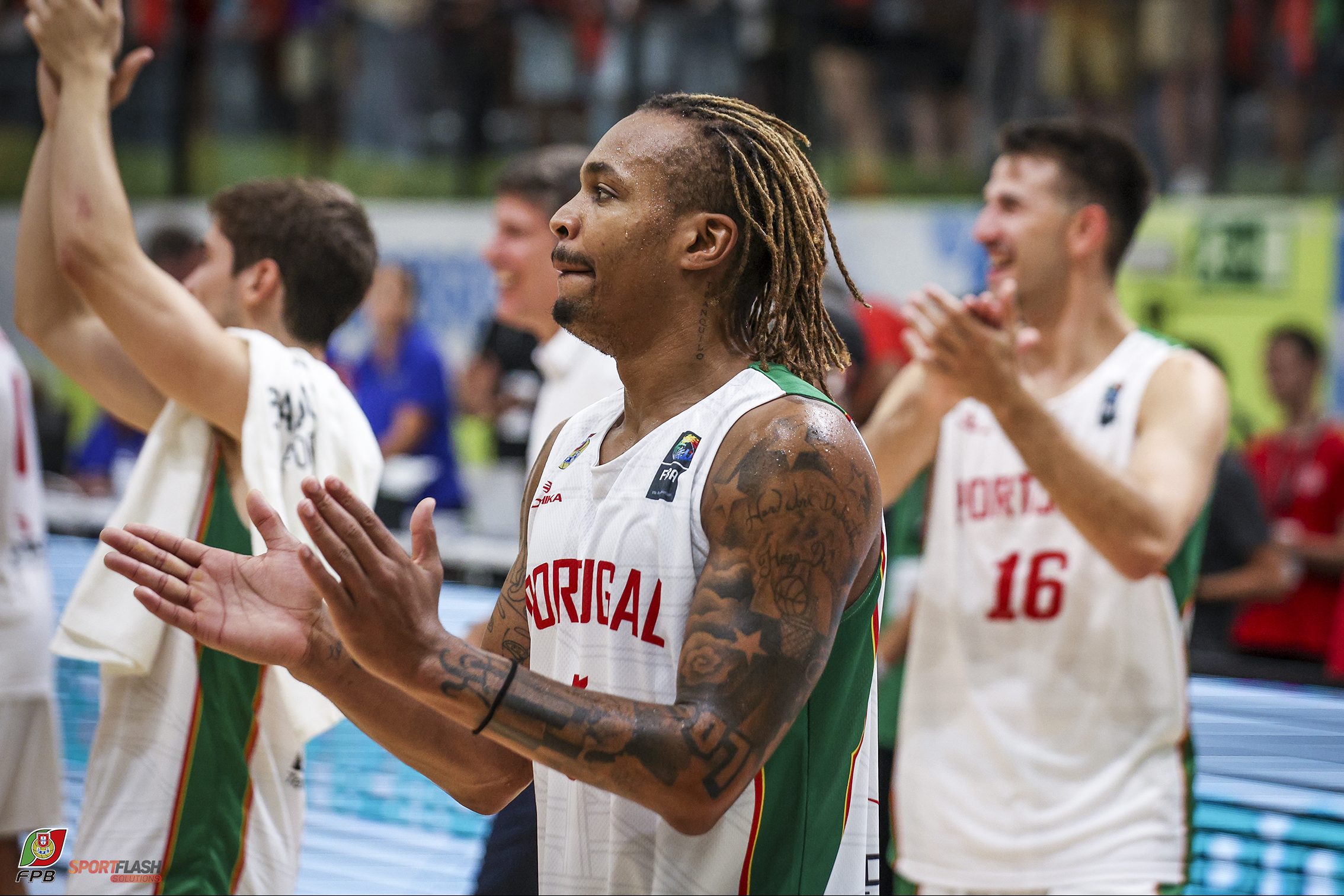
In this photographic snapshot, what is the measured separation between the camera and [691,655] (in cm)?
189

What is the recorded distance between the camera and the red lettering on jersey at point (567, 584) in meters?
2.16

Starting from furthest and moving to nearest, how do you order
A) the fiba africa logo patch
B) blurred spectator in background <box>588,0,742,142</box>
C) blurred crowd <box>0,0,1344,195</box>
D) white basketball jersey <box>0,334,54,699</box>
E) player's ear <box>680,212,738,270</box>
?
1. blurred spectator in background <box>588,0,742,142</box>
2. blurred crowd <box>0,0,1344,195</box>
3. white basketball jersey <box>0,334,54,699</box>
4. the fiba africa logo patch
5. player's ear <box>680,212,738,270</box>

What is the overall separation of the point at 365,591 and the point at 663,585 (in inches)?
17.4

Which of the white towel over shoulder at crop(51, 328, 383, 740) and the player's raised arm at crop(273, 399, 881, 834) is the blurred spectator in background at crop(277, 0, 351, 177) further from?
the player's raised arm at crop(273, 399, 881, 834)

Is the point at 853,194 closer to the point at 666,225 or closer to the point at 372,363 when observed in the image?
the point at 372,363

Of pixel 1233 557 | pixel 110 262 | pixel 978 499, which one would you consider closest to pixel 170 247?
pixel 110 262

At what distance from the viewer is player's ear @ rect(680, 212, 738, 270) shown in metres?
2.18

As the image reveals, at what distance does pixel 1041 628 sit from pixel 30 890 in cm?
308

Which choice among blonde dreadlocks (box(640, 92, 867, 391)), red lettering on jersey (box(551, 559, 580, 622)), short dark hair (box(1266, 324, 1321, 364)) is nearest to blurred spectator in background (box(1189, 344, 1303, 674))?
short dark hair (box(1266, 324, 1321, 364))

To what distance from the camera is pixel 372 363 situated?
28.0 feet

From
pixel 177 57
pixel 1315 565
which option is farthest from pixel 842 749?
pixel 177 57

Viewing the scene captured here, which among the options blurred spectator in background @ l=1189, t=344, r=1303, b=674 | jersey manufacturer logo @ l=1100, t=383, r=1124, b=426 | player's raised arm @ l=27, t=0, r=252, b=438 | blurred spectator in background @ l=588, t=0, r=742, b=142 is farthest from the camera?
blurred spectator in background @ l=588, t=0, r=742, b=142

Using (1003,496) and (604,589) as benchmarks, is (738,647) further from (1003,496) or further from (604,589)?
(1003,496)

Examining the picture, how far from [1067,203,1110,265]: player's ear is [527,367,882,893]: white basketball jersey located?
203cm
